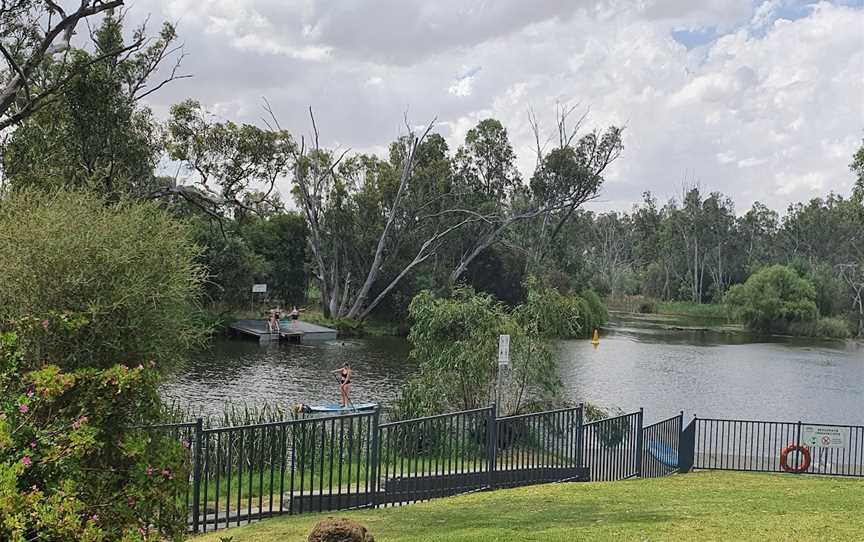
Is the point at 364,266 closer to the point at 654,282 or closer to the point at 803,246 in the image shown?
the point at 654,282

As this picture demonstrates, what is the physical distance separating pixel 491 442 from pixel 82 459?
265 inches

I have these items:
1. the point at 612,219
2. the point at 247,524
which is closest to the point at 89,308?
the point at 247,524

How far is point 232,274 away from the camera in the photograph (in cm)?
4544

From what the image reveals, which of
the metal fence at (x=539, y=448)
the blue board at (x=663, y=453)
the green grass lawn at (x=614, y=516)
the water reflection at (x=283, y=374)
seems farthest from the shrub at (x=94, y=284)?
the water reflection at (x=283, y=374)

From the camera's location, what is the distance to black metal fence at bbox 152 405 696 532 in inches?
→ 361

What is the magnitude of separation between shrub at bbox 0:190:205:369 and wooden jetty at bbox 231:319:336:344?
32.4 metres

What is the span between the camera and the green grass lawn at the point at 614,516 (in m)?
7.36

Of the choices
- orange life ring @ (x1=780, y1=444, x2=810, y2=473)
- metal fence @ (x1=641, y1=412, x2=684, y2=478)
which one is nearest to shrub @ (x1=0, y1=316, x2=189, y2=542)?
metal fence @ (x1=641, y1=412, x2=684, y2=478)

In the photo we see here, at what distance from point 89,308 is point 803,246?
10247 cm

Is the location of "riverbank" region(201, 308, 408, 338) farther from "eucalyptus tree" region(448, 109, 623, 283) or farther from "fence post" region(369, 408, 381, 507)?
"fence post" region(369, 408, 381, 507)

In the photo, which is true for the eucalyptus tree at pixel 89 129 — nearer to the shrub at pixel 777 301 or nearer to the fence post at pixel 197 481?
the fence post at pixel 197 481

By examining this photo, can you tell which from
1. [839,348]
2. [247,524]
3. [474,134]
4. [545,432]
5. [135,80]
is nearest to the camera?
[247,524]

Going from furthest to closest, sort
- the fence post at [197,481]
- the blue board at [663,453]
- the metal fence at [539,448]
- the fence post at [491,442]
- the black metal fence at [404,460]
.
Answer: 1. the blue board at [663,453]
2. the metal fence at [539,448]
3. the fence post at [491,442]
4. the black metal fence at [404,460]
5. the fence post at [197,481]

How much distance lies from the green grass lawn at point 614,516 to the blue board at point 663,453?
2767 mm
